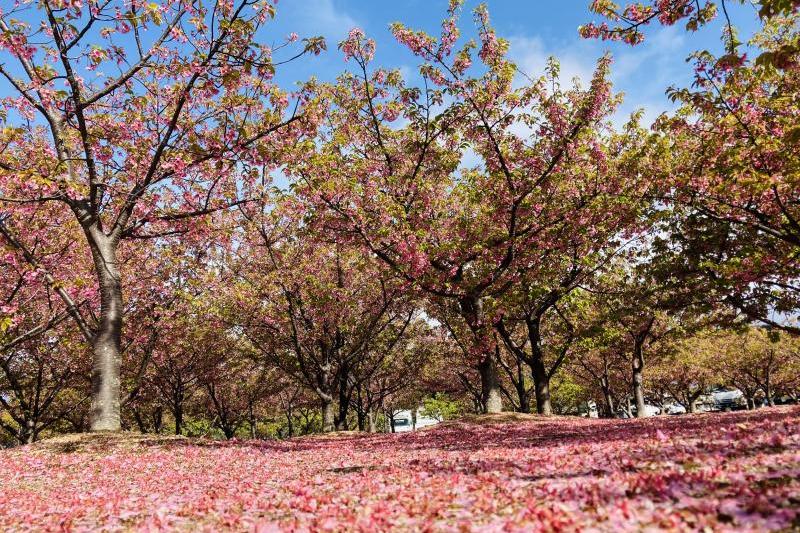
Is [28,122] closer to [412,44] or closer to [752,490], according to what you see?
[412,44]

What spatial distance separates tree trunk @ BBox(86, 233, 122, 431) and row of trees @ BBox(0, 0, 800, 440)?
2.3 inches

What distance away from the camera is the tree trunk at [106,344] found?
1431cm

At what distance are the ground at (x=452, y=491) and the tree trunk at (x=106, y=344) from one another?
140 inches

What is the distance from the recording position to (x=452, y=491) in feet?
19.0

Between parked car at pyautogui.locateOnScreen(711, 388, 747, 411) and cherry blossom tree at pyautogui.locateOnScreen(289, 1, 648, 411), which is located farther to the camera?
parked car at pyautogui.locateOnScreen(711, 388, 747, 411)

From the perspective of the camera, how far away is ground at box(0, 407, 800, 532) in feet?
13.2

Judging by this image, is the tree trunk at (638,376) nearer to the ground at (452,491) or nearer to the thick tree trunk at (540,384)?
the thick tree trunk at (540,384)

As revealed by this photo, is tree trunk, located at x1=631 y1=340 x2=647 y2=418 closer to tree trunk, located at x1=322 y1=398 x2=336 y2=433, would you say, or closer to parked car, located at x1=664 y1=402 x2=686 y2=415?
tree trunk, located at x1=322 y1=398 x2=336 y2=433

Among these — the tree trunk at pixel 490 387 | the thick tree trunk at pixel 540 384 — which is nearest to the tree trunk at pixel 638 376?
the thick tree trunk at pixel 540 384

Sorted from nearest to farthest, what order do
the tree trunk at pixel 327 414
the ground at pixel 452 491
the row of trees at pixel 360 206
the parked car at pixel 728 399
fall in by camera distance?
the ground at pixel 452 491 < the row of trees at pixel 360 206 < the tree trunk at pixel 327 414 < the parked car at pixel 728 399

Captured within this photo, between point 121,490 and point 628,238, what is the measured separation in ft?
72.1

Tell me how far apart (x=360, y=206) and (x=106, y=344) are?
Result: 29.9 ft

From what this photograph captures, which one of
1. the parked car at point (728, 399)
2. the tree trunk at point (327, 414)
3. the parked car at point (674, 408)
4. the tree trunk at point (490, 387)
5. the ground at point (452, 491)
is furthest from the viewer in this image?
A: the parked car at point (728, 399)

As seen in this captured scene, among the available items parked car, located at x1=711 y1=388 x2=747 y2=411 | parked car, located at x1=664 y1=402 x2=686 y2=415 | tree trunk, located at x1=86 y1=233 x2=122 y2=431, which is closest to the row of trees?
tree trunk, located at x1=86 y1=233 x2=122 y2=431
